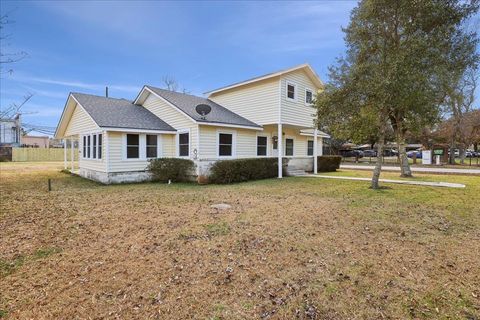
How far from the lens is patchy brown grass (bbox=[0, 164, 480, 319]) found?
9.45 ft

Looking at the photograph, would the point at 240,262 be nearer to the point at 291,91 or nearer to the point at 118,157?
the point at 118,157

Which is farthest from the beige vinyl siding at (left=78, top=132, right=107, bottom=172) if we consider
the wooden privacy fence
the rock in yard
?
the wooden privacy fence

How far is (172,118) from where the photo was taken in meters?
15.0

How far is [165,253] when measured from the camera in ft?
14.1

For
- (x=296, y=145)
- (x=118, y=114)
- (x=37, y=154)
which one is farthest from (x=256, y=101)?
(x=37, y=154)

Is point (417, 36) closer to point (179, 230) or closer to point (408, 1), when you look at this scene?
point (408, 1)

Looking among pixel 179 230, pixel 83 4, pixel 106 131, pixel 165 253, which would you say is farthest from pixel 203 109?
pixel 165 253

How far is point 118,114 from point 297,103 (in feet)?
33.9

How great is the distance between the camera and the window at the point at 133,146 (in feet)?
44.5

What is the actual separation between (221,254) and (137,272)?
49.7 inches

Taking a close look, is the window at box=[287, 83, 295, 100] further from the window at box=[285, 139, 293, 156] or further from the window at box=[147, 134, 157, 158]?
the window at box=[147, 134, 157, 158]

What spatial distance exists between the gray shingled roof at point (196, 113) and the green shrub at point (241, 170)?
233 cm

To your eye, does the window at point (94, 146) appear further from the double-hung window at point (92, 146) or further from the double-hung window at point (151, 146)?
the double-hung window at point (151, 146)


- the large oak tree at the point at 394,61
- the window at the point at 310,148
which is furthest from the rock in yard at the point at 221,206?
the window at the point at 310,148
